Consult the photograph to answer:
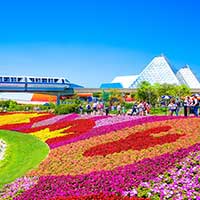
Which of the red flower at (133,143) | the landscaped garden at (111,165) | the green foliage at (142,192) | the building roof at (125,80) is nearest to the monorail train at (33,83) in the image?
the building roof at (125,80)

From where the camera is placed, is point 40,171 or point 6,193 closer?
point 6,193

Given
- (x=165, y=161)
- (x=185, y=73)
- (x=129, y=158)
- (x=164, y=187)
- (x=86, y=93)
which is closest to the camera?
(x=164, y=187)

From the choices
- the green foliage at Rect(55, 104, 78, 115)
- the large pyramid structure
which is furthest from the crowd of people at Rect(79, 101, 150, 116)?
the large pyramid structure

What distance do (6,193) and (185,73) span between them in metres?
148

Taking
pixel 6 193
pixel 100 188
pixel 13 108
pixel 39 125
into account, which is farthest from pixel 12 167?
pixel 13 108

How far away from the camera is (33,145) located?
2098cm

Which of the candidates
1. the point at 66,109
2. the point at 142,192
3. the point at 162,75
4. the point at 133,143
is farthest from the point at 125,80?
the point at 142,192

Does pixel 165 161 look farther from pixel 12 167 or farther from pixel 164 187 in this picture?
pixel 12 167

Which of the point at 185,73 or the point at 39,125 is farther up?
the point at 185,73

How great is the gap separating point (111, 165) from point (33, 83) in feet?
311

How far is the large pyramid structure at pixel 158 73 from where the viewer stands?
13952 centimetres

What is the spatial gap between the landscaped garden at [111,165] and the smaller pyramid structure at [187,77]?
5064 inches

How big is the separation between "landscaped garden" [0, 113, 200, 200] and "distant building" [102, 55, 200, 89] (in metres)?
118

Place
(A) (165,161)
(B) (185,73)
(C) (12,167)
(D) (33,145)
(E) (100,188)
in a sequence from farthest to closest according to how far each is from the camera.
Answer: (B) (185,73) < (D) (33,145) < (C) (12,167) < (A) (165,161) < (E) (100,188)
